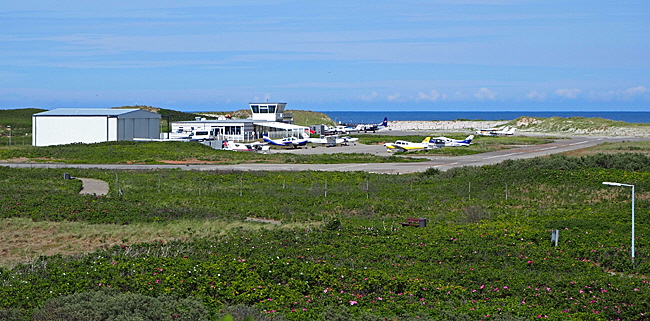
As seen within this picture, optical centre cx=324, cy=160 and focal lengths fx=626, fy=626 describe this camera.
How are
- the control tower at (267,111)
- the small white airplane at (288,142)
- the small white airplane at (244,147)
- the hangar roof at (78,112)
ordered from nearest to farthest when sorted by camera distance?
the hangar roof at (78,112) → the small white airplane at (244,147) → the small white airplane at (288,142) → the control tower at (267,111)

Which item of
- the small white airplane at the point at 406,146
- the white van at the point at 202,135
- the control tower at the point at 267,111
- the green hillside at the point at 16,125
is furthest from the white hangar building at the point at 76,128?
the small white airplane at the point at 406,146

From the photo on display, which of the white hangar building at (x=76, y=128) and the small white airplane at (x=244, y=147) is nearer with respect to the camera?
the white hangar building at (x=76, y=128)

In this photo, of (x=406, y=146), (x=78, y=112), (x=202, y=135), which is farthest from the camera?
(x=202, y=135)

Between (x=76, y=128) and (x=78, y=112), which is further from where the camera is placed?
(x=78, y=112)

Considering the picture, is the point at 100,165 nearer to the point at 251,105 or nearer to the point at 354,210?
the point at 354,210

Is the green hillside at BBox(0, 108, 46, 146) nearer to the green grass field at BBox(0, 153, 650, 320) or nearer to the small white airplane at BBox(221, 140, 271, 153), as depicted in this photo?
the small white airplane at BBox(221, 140, 271, 153)

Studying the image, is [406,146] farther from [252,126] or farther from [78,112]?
[78,112]

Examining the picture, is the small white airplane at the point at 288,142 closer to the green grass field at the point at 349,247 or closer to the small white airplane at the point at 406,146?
the small white airplane at the point at 406,146

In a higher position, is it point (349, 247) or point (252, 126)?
point (252, 126)

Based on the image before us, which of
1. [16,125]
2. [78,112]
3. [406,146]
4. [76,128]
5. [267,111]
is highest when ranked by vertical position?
[267,111]

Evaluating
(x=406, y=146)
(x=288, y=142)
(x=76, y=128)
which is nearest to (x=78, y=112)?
(x=76, y=128)

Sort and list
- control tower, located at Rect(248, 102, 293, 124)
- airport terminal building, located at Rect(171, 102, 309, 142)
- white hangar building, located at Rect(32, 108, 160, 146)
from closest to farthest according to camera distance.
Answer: white hangar building, located at Rect(32, 108, 160, 146)
airport terminal building, located at Rect(171, 102, 309, 142)
control tower, located at Rect(248, 102, 293, 124)

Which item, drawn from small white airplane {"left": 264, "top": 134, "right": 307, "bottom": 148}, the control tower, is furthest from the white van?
the control tower
